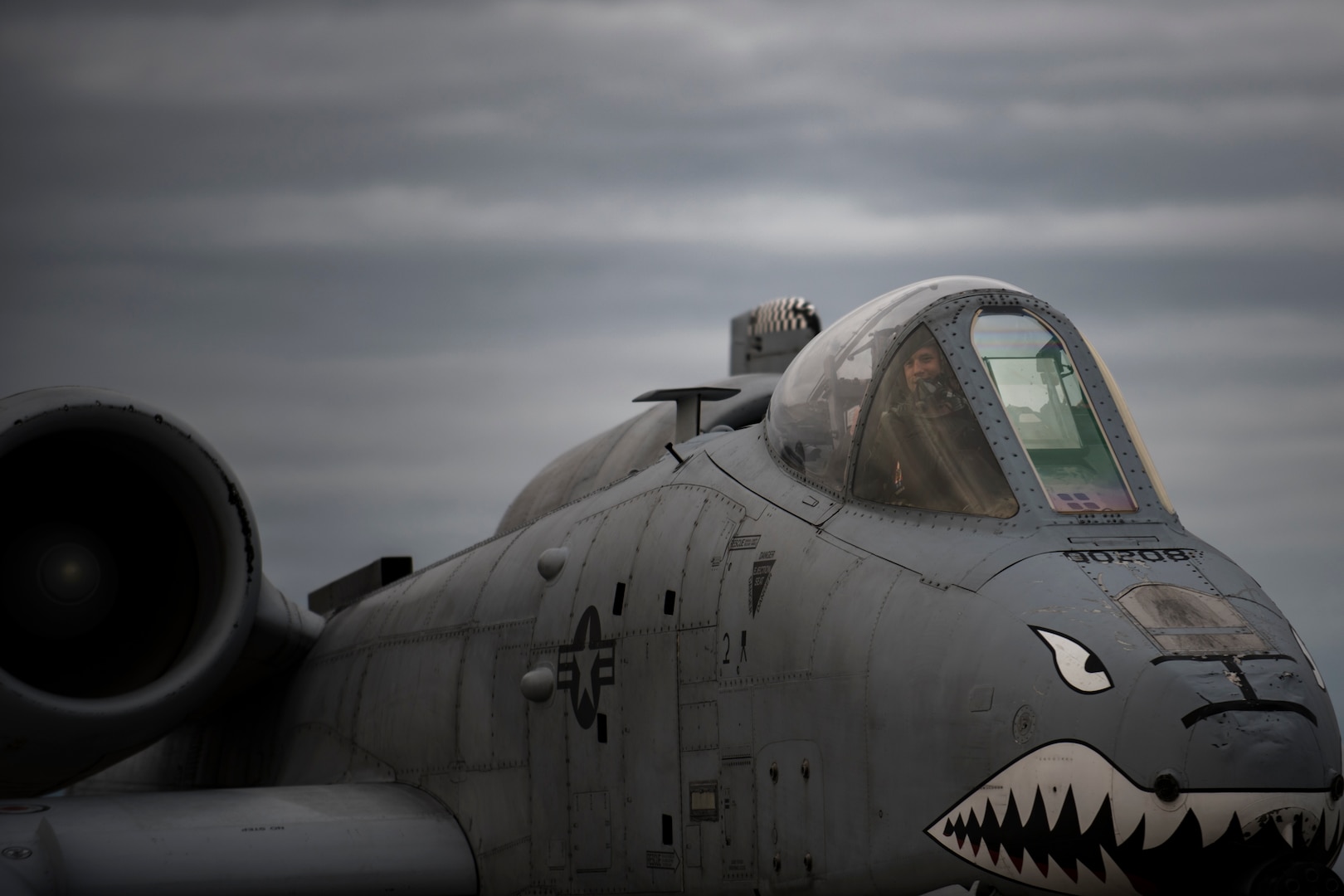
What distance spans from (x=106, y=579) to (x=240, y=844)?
3076 mm

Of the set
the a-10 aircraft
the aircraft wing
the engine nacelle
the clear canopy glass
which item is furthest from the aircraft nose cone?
the engine nacelle

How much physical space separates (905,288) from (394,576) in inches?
241

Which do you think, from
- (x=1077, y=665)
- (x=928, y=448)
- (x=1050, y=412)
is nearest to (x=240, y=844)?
(x=928, y=448)

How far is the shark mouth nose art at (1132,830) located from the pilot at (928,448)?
1245 millimetres

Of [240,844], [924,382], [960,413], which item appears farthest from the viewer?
[240,844]

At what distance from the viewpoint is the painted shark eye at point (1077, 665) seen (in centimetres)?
512

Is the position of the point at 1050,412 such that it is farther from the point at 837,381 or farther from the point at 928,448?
the point at 837,381

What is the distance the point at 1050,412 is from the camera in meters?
6.47

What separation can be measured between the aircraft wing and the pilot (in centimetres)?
369

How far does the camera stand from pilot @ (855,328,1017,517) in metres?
6.18

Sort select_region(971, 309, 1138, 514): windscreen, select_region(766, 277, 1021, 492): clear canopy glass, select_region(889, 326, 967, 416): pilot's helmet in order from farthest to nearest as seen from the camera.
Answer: select_region(766, 277, 1021, 492): clear canopy glass
select_region(889, 326, 967, 416): pilot's helmet
select_region(971, 309, 1138, 514): windscreen

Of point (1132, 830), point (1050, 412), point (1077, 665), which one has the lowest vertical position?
point (1132, 830)

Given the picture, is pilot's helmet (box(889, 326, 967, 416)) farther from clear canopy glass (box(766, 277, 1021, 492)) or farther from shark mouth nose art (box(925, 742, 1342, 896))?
shark mouth nose art (box(925, 742, 1342, 896))

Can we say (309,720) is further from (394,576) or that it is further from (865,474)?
(865,474)
